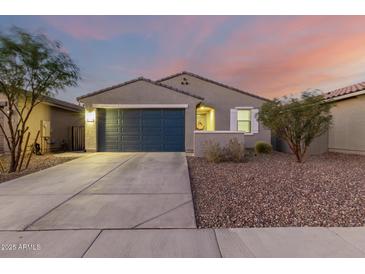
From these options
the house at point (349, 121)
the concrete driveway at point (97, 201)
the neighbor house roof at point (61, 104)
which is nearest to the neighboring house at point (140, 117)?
the neighbor house roof at point (61, 104)

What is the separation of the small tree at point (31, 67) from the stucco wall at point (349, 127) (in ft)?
41.3

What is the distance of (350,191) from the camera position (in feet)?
17.6

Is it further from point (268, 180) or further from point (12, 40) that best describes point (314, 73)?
point (12, 40)

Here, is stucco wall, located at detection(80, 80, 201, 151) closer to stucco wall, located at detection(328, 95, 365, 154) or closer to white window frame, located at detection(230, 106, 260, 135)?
white window frame, located at detection(230, 106, 260, 135)

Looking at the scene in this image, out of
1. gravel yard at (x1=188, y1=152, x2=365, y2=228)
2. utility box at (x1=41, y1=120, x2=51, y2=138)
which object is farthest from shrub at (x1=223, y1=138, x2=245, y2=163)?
utility box at (x1=41, y1=120, x2=51, y2=138)

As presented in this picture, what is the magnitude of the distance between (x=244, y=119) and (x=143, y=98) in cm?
670

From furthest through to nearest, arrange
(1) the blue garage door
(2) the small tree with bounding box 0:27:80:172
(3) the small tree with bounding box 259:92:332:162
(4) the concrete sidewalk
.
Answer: (1) the blue garage door < (3) the small tree with bounding box 259:92:332:162 < (2) the small tree with bounding box 0:27:80:172 < (4) the concrete sidewalk

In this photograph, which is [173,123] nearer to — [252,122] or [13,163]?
[252,122]

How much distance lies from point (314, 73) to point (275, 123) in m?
5.91

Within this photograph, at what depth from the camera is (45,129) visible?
15.0 metres

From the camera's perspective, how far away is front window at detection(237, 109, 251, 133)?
50.8ft

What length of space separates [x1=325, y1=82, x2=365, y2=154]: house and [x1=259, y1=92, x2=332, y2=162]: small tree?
3294 millimetres

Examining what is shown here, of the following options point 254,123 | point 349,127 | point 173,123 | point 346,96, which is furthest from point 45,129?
point 349,127

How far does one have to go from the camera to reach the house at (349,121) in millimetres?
11461
